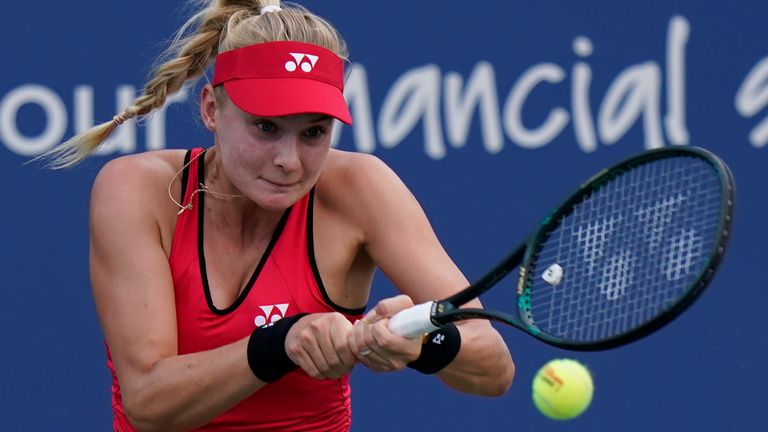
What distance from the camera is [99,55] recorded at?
388cm

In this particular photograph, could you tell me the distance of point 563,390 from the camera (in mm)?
3242

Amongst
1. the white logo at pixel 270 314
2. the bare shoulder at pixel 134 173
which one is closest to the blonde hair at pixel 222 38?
the bare shoulder at pixel 134 173

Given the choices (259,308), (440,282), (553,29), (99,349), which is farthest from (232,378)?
(553,29)

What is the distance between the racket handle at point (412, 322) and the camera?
7.48 feet

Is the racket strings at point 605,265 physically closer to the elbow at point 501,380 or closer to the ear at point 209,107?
the elbow at point 501,380

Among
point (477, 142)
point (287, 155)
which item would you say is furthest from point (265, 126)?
point (477, 142)

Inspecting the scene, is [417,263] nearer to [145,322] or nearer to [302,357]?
[302,357]

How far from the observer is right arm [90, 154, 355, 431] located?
245cm

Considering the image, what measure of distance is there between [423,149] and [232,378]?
1.67m

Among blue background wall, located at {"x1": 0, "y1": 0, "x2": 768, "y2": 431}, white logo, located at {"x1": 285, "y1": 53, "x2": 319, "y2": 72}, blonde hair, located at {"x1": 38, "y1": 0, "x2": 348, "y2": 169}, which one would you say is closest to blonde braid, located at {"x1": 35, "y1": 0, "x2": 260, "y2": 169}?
blonde hair, located at {"x1": 38, "y1": 0, "x2": 348, "y2": 169}

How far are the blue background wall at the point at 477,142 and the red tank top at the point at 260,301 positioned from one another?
1.13 meters

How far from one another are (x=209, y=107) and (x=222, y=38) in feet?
0.48

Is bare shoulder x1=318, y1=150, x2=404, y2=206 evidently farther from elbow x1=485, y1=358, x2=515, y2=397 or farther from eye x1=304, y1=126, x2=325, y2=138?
elbow x1=485, y1=358, x2=515, y2=397

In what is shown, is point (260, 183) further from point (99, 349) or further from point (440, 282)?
point (99, 349)
